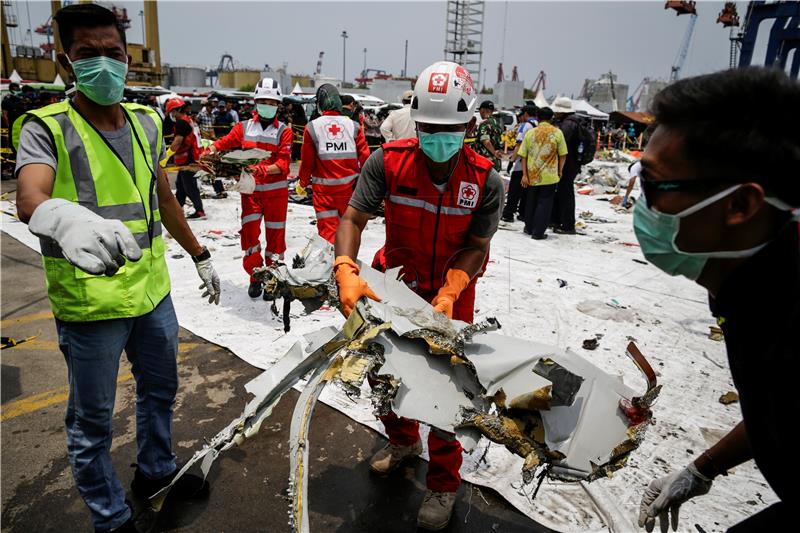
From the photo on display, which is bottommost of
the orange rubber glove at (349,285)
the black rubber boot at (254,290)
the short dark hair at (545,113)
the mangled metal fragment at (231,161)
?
the black rubber boot at (254,290)

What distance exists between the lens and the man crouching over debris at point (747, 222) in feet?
3.13

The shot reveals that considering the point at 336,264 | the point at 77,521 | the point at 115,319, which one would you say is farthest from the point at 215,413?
the point at 336,264

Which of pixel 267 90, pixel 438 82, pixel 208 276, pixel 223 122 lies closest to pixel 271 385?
pixel 208 276

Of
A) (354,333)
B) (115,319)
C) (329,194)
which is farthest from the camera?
(329,194)

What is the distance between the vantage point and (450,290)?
2098mm

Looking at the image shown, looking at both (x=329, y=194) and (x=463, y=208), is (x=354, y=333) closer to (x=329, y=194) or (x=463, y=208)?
(x=463, y=208)

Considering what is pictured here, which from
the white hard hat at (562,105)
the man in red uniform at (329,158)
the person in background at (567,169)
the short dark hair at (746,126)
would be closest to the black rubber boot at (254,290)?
the man in red uniform at (329,158)

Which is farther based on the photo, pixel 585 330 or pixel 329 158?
pixel 329 158

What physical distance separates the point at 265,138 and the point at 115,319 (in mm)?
3246

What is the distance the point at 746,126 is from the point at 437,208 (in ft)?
4.38

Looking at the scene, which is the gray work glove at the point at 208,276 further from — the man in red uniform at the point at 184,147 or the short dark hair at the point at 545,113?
the short dark hair at the point at 545,113

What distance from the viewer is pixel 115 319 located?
186 cm

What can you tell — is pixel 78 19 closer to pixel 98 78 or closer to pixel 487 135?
pixel 98 78

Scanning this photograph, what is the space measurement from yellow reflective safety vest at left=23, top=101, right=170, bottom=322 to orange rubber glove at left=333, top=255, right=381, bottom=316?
0.80 metres
